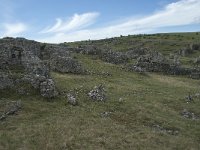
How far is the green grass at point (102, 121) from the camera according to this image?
30.2 m

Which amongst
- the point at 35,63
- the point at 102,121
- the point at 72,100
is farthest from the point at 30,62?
the point at 102,121

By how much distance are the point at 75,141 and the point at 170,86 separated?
27028 millimetres

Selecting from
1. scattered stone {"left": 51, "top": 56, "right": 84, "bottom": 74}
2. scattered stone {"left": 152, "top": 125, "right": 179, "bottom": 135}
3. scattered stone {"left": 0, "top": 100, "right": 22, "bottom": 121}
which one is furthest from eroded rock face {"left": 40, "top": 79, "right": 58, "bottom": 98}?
scattered stone {"left": 51, "top": 56, "right": 84, "bottom": 74}

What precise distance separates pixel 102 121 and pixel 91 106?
14.7 ft

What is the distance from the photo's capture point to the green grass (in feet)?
99.2

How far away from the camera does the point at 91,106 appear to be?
39094 millimetres

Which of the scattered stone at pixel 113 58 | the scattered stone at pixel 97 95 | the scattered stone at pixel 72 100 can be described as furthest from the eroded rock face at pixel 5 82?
the scattered stone at pixel 113 58

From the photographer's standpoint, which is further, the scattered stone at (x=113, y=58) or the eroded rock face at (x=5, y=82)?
the scattered stone at (x=113, y=58)

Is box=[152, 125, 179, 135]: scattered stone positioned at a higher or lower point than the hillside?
lower

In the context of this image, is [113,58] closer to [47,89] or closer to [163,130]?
[47,89]

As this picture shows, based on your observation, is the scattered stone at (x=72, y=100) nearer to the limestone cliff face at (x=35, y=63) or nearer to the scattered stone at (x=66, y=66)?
the limestone cliff face at (x=35, y=63)

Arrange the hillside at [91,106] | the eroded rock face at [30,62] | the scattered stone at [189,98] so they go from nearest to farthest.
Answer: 1. the hillside at [91,106]
2. the eroded rock face at [30,62]
3. the scattered stone at [189,98]

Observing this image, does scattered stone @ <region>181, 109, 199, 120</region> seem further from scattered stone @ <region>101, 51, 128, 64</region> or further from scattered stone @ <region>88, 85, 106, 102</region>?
scattered stone @ <region>101, 51, 128, 64</region>

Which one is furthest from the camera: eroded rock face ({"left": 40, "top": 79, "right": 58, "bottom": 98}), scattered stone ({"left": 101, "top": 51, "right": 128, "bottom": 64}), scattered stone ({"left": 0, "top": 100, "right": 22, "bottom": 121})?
scattered stone ({"left": 101, "top": 51, "right": 128, "bottom": 64})
